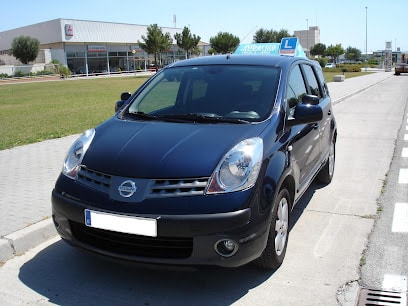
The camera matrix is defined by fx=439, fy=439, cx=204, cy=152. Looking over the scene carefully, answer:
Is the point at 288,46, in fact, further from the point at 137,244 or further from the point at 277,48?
the point at 137,244

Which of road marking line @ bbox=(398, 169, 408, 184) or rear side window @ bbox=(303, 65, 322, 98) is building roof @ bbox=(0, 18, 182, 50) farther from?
rear side window @ bbox=(303, 65, 322, 98)

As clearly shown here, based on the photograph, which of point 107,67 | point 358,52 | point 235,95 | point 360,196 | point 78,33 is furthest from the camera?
point 358,52

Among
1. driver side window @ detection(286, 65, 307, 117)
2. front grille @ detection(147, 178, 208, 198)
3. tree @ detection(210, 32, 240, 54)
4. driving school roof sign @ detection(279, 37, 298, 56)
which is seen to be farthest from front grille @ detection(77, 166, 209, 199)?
tree @ detection(210, 32, 240, 54)

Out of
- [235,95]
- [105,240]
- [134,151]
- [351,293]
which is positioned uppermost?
[235,95]

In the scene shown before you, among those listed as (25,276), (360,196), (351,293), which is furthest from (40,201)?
(360,196)

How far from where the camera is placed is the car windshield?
385cm

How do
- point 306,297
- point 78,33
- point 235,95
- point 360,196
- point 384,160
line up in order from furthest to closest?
point 78,33
point 384,160
point 360,196
point 235,95
point 306,297

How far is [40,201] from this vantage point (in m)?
5.06

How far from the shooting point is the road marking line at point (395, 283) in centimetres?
329

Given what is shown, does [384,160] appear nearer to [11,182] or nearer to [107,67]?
[11,182]

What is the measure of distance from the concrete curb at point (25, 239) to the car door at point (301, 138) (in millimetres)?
2485

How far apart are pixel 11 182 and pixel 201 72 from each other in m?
3.16

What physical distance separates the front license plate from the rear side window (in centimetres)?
289

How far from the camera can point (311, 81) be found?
17.1ft
